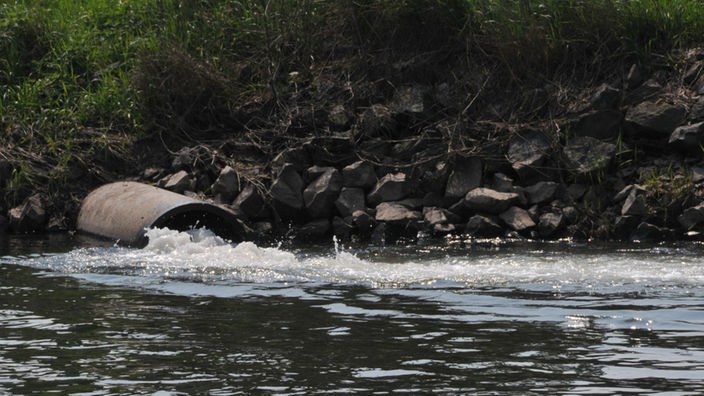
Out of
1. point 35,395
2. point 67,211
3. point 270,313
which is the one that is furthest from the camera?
point 67,211

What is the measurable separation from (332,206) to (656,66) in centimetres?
373

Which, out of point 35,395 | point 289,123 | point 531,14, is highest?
point 531,14

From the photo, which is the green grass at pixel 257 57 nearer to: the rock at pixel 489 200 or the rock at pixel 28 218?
the rock at pixel 28 218

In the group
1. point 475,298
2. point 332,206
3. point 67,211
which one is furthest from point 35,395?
point 67,211

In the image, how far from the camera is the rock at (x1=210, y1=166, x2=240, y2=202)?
1318 cm

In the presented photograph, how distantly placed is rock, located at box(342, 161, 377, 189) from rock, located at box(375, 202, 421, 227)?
0.44m

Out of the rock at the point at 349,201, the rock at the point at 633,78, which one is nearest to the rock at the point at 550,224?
the rock at the point at 349,201

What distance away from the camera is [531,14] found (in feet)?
45.6

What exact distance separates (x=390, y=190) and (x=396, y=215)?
1.44 ft

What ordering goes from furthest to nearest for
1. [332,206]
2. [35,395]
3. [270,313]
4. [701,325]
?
[332,206]
[270,313]
[701,325]
[35,395]

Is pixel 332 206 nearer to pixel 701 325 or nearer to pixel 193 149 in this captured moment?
pixel 193 149

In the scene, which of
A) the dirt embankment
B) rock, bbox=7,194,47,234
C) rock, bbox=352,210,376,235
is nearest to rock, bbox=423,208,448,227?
the dirt embankment

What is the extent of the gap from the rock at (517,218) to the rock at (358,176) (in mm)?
1486

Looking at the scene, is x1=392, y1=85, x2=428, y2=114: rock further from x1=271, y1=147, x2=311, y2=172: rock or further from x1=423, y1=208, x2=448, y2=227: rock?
x1=423, y1=208, x2=448, y2=227: rock
